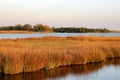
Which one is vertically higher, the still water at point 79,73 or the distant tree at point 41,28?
the still water at point 79,73

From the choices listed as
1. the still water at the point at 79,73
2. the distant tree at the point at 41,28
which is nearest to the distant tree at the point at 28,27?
the distant tree at the point at 41,28

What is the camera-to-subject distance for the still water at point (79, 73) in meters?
12.1

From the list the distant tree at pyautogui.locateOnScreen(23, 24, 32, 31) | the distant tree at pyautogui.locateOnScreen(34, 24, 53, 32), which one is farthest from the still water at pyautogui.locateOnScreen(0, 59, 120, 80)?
the distant tree at pyautogui.locateOnScreen(23, 24, 32, 31)

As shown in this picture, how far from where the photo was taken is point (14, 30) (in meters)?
83.4

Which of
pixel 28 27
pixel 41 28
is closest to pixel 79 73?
pixel 41 28

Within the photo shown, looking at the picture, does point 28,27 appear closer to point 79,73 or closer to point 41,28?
point 41,28

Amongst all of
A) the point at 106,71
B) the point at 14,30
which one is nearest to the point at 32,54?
the point at 106,71

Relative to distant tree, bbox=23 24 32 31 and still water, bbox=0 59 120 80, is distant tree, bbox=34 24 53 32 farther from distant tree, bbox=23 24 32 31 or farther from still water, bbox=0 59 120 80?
still water, bbox=0 59 120 80

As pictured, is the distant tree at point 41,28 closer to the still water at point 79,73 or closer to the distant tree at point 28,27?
the distant tree at point 28,27

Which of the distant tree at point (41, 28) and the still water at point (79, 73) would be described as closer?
the still water at point (79, 73)

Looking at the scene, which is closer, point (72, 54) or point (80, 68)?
point (80, 68)

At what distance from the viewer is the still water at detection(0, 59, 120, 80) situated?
12101 mm

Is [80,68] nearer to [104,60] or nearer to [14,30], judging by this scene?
[104,60]

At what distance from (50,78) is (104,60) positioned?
635 centimetres
